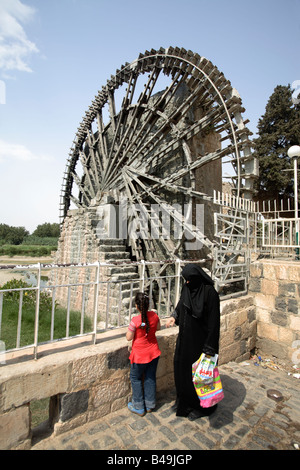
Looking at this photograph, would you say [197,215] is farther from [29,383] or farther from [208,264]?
[29,383]

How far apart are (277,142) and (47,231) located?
59.2m

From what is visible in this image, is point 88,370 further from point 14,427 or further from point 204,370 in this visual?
point 204,370

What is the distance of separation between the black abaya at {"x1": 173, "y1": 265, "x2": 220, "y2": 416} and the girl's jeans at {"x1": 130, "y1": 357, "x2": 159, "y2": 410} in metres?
0.25

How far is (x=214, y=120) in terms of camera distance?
24.4 feet

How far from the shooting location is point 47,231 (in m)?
66.8

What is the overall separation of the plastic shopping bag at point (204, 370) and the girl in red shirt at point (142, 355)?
0.38 m

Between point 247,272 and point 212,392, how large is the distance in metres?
2.78

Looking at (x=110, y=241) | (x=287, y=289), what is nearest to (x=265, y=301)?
(x=287, y=289)

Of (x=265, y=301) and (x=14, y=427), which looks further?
(x=265, y=301)

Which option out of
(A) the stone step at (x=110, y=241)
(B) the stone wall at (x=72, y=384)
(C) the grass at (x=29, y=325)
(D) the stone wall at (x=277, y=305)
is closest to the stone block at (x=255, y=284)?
(D) the stone wall at (x=277, y=305)

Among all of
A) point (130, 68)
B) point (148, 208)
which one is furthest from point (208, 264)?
point (130, 68)

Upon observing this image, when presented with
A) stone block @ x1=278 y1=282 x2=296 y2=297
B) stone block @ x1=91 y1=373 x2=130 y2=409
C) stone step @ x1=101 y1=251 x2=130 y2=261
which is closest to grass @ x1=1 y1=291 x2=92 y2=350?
stone step @ x1=101 y1=251 x2=130 y2=261

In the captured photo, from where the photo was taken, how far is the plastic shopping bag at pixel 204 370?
231 cm

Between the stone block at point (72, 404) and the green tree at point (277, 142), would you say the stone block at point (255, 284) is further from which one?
the green tree at point (277, 142)
